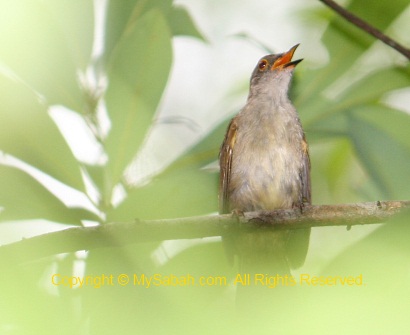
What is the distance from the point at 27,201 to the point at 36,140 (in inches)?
8.0

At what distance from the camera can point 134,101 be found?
1389 millimetres

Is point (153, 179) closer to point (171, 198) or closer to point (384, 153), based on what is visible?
point (171, 198)

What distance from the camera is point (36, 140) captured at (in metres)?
1.23

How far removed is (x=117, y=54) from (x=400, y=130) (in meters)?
0.95

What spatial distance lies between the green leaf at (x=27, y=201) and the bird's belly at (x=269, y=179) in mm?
2774

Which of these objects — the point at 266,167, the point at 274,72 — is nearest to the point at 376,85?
the point at 266,167

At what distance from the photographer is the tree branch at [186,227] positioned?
2.56ft

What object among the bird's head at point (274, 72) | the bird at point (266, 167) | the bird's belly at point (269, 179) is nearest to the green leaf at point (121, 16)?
the bird at point (266, 167)

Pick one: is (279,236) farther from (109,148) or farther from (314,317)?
(314,317)

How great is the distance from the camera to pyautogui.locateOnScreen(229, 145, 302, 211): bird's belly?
391 cm

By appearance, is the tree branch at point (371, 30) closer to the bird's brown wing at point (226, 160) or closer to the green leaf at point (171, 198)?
the green leaf at point (171, 198)

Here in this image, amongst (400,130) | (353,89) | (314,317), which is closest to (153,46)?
(353,89)

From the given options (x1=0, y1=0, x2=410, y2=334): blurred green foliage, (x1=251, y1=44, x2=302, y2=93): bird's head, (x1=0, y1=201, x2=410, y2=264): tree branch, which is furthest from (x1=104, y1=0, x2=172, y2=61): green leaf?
(x1=251, y1=44, x2=302, y2=93): bird's head

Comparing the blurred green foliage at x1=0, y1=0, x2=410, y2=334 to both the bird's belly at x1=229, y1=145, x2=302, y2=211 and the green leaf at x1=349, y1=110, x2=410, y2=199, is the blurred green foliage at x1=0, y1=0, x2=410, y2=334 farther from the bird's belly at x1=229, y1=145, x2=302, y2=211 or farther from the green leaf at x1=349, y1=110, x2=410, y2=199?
the bird's belly at x1=229, y1=145, x2=302, y2=211
